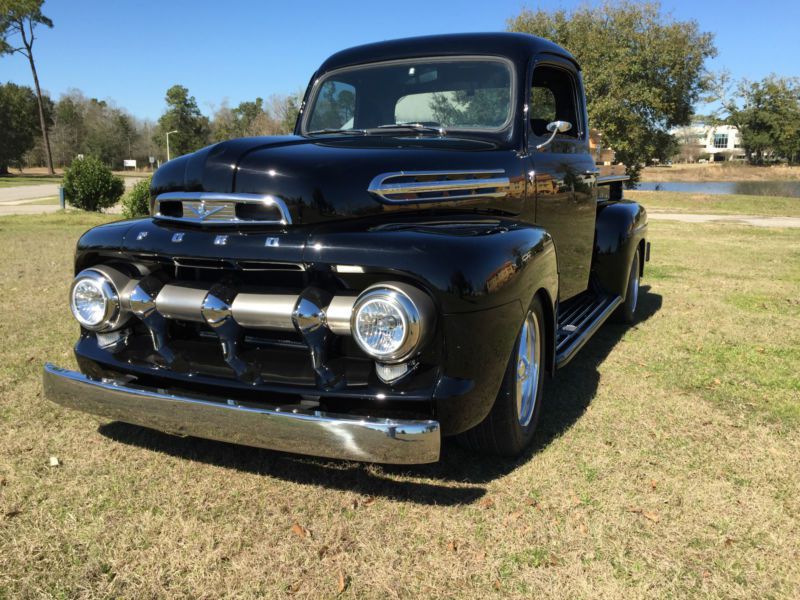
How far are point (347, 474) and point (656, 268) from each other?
24.5 feet

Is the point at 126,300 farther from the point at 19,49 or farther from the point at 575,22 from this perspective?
the point at 19,49

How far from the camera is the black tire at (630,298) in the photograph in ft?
17.9

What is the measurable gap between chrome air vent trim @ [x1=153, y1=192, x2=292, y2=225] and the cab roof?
5.59 feet

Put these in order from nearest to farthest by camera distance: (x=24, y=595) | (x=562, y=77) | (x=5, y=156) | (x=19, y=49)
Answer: (x=24, y=595) → (x=562, y=77) → (x=19, y=49) → (x=5, y=156)

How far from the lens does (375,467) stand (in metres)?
2.89

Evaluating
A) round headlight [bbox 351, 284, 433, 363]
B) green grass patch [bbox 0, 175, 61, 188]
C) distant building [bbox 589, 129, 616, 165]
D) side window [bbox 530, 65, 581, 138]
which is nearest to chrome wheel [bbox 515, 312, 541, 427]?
round headlight [bbox 351, 284, 433, 363]

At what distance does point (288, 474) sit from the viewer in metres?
2.80

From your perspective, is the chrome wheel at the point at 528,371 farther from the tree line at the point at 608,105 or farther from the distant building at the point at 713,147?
the distant building at the point at 713,147

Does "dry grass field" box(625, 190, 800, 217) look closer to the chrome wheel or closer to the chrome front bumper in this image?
the chrome wheel

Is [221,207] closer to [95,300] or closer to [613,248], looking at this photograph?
[95,300]

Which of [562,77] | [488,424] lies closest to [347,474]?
[488,424]

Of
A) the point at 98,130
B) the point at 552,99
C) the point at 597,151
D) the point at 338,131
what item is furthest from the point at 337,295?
the point at 98,130

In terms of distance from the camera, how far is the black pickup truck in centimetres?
222

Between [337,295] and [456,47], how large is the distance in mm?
1949
